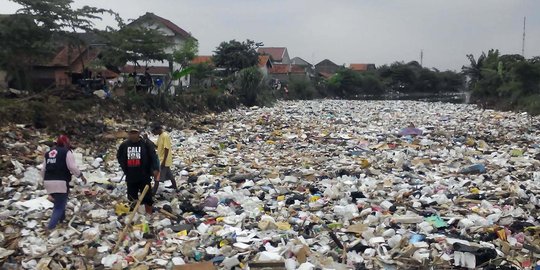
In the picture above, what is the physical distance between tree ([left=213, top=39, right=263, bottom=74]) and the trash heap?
26.2 meters

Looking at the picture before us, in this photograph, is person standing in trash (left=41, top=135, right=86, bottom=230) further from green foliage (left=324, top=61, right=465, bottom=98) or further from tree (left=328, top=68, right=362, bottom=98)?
tree (left=328, top=68, right=362, bottom=98)

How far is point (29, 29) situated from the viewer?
15422 mm

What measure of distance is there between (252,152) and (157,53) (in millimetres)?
9652

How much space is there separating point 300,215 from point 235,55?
31627 mm

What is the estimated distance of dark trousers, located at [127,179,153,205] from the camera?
6336 millimetres

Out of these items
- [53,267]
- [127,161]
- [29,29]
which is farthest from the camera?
[29,29]

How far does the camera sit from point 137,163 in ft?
20.4

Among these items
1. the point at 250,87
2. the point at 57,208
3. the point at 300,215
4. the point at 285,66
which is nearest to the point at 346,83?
the point at 285,66

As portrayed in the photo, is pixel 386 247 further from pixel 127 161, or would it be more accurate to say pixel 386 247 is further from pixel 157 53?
pixel 157 53

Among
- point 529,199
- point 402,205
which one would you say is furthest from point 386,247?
point 529,199

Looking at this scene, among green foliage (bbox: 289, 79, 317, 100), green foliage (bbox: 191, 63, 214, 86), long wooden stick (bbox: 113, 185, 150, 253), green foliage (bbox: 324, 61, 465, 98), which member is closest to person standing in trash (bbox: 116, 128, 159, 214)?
long wooden stick (bbox: 113, 185, 150, 253)

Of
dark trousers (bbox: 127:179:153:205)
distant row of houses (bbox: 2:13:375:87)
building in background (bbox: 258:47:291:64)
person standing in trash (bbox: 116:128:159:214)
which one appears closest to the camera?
person standing in trash (bbox: 116:128:159:214)

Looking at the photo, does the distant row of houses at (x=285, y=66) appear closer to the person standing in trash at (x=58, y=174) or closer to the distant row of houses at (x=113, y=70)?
the distant row of houses at (x=113, y=70)

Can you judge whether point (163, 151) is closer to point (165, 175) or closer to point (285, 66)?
point (165, 175)
